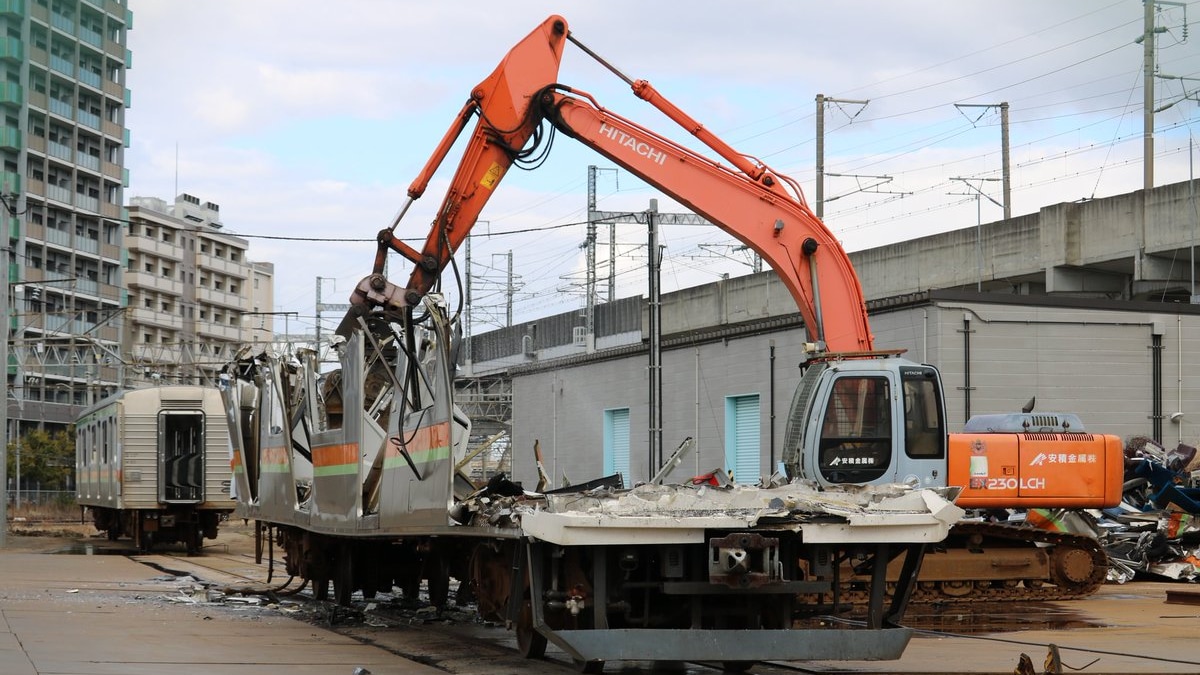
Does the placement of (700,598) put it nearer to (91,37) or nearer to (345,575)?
(345,575)

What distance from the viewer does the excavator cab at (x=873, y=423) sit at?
16.4 meters

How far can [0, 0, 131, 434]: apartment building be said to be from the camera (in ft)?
284

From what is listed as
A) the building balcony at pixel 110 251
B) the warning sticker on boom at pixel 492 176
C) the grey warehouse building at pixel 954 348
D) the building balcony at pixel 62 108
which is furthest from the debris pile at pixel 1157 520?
the building balcony at pixel 110 251

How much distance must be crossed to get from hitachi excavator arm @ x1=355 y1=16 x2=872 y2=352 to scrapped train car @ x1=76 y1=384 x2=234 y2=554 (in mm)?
15951

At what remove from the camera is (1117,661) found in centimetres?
1185

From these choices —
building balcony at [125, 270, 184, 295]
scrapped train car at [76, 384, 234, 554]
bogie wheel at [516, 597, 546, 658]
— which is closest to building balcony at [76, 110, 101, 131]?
building balcony at [125, 270, 184, 295]

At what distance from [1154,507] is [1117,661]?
13.0 m

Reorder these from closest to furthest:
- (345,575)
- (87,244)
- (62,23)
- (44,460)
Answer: (345,575) → (44,460) → (62,23) → (87,244)

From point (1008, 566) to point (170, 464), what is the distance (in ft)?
66.8

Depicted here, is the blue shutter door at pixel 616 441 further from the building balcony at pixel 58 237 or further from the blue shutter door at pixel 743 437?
the building balcony at pixel 58 237

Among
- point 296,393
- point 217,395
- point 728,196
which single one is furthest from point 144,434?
point 728,196

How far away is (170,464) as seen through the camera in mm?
33562

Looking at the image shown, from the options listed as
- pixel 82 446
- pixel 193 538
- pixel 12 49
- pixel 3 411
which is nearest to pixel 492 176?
pixel 193 538

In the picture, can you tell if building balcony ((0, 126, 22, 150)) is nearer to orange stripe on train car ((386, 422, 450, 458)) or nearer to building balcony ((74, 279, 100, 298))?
building balcony ((74, 279, 100, 298))
